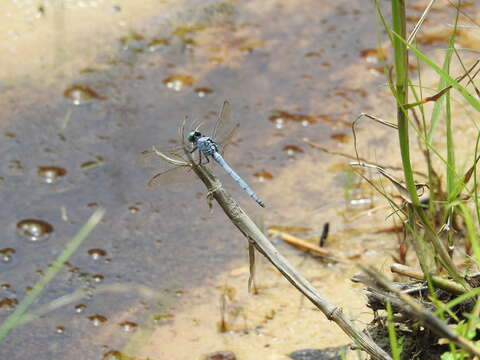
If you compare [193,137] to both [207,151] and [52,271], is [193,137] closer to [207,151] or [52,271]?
[207,151]

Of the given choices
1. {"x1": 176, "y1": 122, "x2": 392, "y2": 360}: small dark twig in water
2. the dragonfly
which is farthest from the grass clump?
the dragonfly

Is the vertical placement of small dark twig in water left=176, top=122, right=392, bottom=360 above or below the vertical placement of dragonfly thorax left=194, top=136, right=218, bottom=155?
below

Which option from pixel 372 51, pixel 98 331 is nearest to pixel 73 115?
pixel 98 331

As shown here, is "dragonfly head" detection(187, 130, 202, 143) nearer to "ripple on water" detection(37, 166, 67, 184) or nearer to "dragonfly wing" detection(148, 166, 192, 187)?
"dragonfly wing" detection(148, 166, 192, 187)

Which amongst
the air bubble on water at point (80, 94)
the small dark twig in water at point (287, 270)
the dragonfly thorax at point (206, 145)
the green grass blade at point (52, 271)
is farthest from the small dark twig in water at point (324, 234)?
the air bubble on water at point (80, 94)

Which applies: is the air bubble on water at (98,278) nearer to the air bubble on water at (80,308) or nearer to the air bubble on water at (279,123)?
the air bubble on water at (80,308)

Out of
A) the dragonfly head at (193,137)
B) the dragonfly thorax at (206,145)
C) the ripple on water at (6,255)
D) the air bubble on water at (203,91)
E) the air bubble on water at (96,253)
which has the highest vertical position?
the air bubble on water at (203,91)
